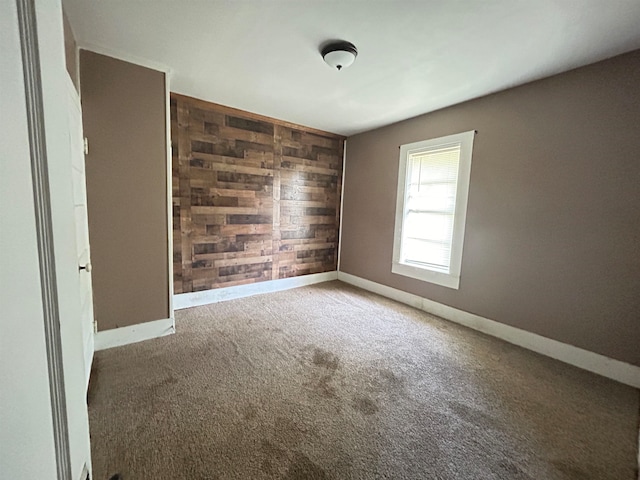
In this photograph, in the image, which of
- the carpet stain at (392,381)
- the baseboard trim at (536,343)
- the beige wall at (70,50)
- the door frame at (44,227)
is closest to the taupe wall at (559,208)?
the baseboard trim at (536,343)

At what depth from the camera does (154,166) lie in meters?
2.55

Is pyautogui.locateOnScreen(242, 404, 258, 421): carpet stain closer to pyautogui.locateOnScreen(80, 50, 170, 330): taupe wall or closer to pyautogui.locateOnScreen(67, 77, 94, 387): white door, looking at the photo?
pyautogui.locateOnScreen(67, 77, 94, 387): white door

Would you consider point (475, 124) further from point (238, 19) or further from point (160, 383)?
point (160, 383)

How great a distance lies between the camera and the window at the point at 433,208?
3.17m

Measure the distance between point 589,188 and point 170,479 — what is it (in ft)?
11.6

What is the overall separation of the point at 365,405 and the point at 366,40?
2.59 metres

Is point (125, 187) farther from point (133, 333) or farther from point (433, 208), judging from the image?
point (433, 208)

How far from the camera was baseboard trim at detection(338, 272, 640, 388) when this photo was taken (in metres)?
2.19

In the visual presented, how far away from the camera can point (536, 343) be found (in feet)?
8.57

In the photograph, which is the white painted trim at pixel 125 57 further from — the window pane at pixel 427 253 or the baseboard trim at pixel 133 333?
the window pane at pixel 427 253

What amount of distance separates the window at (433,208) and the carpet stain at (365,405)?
6.35ft

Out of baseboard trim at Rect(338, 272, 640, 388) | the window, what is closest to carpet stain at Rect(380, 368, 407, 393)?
baseboard trim at Rect(338, 272, 640, 388)

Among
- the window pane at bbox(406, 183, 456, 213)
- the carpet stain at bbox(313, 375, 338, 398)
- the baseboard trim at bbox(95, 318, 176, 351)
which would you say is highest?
the window pane at bbox(406, 183, 456, 213)

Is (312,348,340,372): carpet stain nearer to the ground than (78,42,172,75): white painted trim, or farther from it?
nearer to the ground
